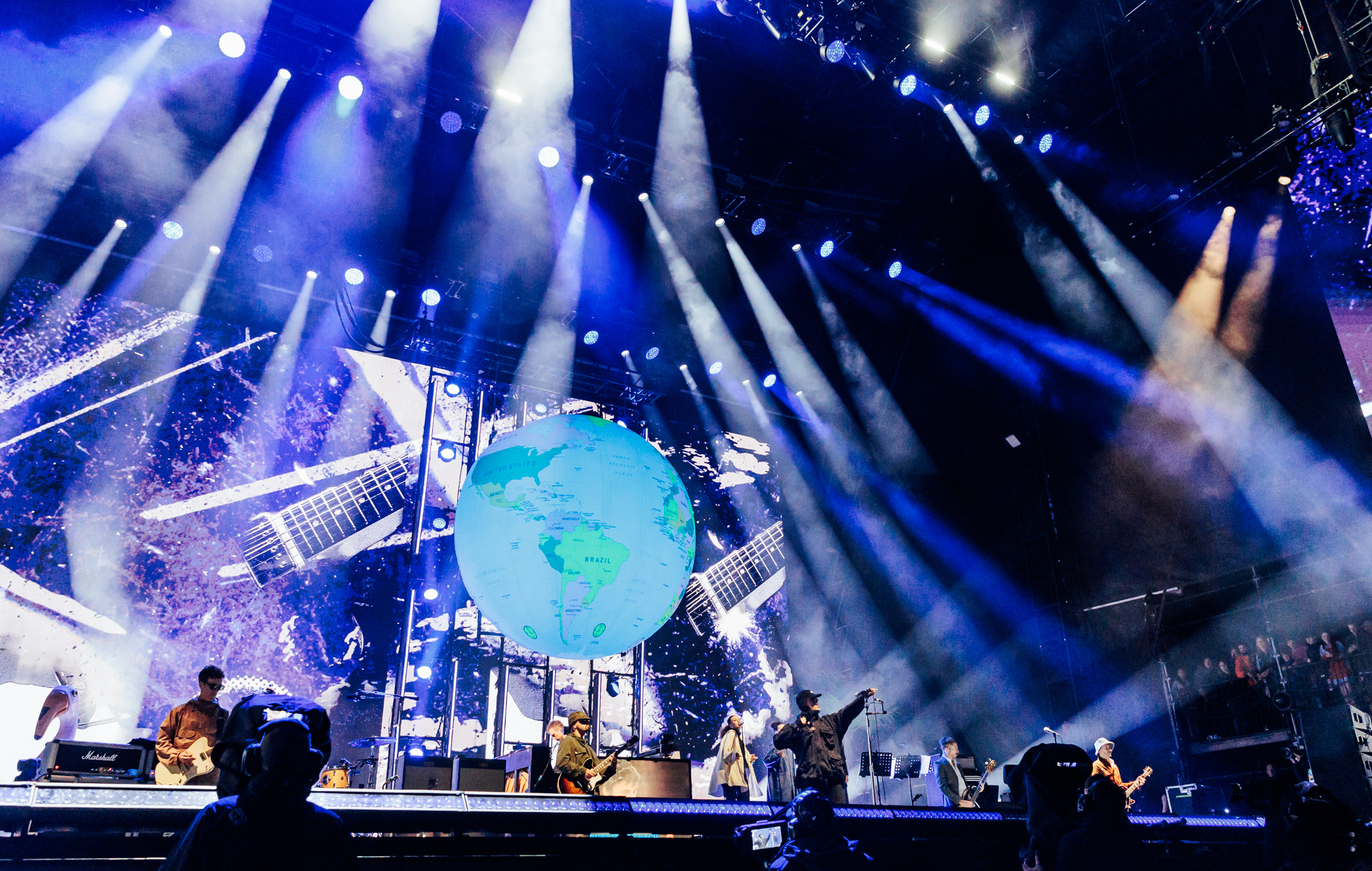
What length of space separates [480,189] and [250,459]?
4011 mm

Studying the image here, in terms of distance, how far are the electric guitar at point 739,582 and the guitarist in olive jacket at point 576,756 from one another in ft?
15.7

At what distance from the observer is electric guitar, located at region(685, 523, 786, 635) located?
37.9ft

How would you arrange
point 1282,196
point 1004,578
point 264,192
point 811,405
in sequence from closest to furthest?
1. point 1282,196
2. point 264,192
3. point 1004,578
4. point 811,405

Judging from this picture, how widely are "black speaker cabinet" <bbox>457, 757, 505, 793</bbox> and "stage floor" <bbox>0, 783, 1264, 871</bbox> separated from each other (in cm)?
232

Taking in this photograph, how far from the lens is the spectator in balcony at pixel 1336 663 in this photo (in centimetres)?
755

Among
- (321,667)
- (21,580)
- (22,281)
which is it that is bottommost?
(321,667)

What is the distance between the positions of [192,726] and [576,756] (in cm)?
278

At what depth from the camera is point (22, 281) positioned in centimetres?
848

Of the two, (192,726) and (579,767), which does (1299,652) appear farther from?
(192,726)

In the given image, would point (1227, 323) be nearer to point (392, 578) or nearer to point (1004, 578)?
point (1004, 578)

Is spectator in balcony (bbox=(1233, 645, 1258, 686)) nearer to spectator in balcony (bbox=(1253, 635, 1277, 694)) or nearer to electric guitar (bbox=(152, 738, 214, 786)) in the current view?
spectator in balcony (bbox=(1253, 635, 1277, 694))

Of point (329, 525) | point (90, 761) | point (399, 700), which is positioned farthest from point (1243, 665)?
point (329, 525)

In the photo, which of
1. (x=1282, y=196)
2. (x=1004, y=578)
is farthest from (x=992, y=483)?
(x=1282, y=196)

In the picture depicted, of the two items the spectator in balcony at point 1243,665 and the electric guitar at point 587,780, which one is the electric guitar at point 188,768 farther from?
the spectator in balcony at point 1243,665
